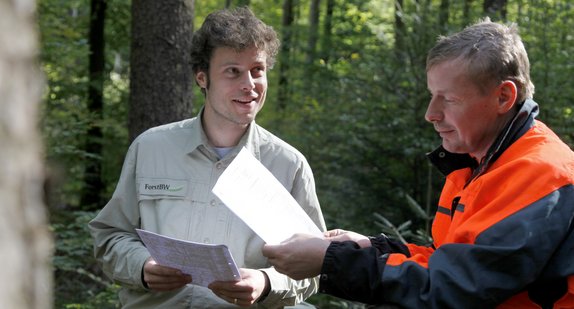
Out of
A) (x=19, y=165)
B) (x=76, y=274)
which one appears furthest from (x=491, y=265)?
Result: (x=76, y=274)

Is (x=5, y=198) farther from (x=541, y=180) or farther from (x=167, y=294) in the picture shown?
(x=167, y=294)

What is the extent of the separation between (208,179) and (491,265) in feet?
5.07

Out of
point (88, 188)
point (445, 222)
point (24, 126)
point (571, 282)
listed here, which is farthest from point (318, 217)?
point (88, 188)

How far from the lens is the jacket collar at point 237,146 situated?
257 cm

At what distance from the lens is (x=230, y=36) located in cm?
259

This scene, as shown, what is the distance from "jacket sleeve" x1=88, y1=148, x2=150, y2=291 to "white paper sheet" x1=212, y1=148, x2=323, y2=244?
0.83 m

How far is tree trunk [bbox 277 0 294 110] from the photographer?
1111cm

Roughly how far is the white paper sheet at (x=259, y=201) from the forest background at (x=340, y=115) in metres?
1.62

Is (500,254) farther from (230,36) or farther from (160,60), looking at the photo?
(160,60)

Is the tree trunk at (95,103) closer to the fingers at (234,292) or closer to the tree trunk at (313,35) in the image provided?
the tree trunk at (313,35)

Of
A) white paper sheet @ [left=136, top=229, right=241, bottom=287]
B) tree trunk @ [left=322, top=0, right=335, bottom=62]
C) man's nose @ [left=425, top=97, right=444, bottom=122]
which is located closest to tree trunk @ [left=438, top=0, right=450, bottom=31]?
man's nose @ [left=425, top=97, right=444, bottom=122]

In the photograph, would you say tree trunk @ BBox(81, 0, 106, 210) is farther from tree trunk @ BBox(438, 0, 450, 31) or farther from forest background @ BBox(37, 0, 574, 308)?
tree trunk @ BBox(438, 0, 450, 31)

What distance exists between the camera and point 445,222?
209 centimetres

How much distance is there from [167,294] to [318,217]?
93 cm
